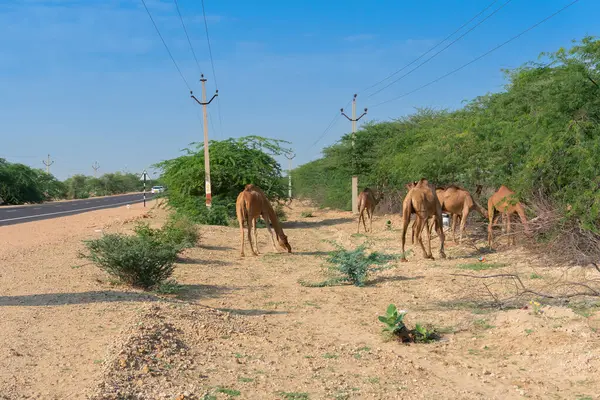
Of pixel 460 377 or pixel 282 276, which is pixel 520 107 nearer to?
pixel 282 276

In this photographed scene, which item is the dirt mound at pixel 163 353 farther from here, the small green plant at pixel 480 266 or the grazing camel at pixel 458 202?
the grazing camel at pixel 458 202

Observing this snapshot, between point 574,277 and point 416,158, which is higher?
point 416,158

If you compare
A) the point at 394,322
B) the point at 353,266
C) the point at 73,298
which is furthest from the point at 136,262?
the point at 394,322

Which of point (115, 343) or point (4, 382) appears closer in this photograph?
point (4, 382)

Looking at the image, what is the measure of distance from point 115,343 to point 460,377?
3.59 metres

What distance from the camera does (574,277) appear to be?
10.4 m

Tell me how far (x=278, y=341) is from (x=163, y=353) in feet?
5.06

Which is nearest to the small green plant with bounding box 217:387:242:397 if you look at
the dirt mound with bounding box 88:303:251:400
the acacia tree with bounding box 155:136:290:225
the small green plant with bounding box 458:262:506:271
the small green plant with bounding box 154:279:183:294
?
the dirt mound with bounding box 88:303:251:400

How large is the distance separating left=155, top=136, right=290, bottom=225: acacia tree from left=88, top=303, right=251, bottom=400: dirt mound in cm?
1609

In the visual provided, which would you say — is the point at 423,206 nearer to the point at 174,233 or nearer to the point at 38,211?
the point at 174,233

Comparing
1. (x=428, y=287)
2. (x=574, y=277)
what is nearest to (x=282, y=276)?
(x=428, y=287)

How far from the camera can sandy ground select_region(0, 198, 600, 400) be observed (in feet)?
18.2

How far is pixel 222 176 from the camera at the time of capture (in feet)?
82.0

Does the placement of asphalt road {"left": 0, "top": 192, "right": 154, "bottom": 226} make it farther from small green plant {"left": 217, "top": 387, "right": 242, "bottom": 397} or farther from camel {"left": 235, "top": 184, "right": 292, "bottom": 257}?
small green plant {"left": 217, "top": 387, "right": 242, "bottom": 397}
